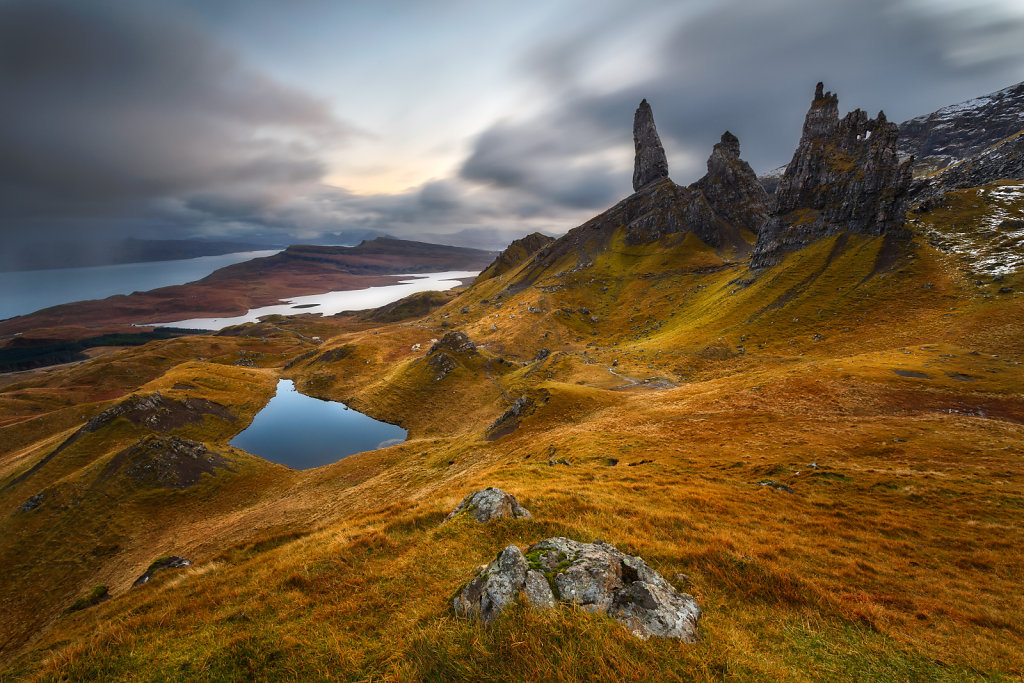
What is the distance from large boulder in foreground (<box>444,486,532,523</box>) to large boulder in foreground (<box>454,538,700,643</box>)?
4846 mm

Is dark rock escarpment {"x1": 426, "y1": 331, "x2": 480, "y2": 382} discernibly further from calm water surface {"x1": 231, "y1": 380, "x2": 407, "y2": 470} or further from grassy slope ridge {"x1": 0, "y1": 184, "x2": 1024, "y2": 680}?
calm water surface {"x1": 231, "y1": 380, "x2": 407, "y2": 470}

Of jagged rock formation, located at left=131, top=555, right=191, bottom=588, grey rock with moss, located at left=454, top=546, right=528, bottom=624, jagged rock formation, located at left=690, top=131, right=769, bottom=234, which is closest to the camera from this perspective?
grey rock with moss, located at left=454, top=546, right=528, bottom=624

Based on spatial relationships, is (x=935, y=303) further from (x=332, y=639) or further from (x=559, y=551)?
(x=332, y=639)

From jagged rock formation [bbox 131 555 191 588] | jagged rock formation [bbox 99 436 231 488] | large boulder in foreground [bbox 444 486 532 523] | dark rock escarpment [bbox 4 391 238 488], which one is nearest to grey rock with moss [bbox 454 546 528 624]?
large boulder in foreground [bbox 444 486 532 523]

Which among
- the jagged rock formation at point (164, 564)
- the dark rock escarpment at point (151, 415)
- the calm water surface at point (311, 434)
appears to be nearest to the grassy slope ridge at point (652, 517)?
the jagged rock formation at point (164, 564)

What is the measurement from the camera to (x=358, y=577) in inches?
471

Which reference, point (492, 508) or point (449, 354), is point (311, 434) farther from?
point (492, 508)

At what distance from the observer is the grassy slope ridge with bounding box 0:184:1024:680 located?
26.1ft


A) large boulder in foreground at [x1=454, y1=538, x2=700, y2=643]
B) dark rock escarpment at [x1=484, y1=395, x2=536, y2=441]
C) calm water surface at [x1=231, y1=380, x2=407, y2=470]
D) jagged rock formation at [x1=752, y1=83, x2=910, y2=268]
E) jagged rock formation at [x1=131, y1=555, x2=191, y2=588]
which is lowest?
calm water surface at [x1=231, y1=380, x2=407, y2=470]

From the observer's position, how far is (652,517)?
15633 millimetres

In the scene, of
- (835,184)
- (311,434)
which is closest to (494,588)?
(311,434)

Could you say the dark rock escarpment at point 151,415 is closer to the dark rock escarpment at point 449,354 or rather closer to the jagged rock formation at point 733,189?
the dark rock escarpment at point 449,354

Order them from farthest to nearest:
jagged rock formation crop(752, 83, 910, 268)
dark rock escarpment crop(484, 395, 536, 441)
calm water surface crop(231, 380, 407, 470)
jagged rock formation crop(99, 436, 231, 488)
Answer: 1. jagged rock formation crop(752, 83, 910, 268)
2. calm water surface crop(231, 380, 407, 470)
3. jagged rock formation crop(99, 436, 231, 488)
4. dark rock escarpment crop(484, 395, 536, 441)

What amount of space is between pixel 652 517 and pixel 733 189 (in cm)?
21789
